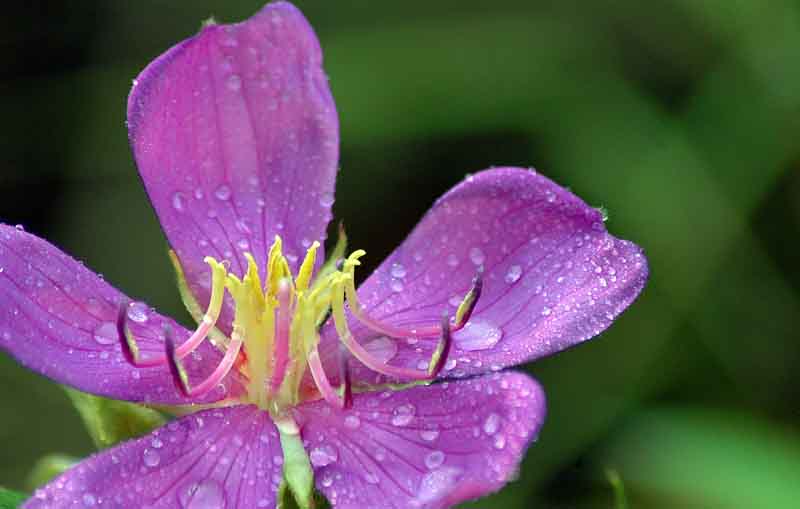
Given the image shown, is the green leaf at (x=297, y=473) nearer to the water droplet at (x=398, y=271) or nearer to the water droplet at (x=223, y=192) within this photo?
the water droplet at (x=398, y=271)

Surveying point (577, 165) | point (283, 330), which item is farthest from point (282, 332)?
point (577, 165)

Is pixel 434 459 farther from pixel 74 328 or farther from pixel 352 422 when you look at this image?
pixel 74 328

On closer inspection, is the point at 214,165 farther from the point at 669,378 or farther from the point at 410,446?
the point at 669,378

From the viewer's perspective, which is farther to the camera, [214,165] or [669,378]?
[669,378]

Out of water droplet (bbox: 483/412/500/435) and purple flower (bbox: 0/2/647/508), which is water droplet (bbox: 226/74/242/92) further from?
water droplet (bbox: 483/412/500/435)

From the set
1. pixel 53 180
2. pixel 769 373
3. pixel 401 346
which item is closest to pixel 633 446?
pixel 769 373

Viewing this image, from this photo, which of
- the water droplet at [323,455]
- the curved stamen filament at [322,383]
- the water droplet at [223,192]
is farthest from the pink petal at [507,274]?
the water droplet at [223,192]
